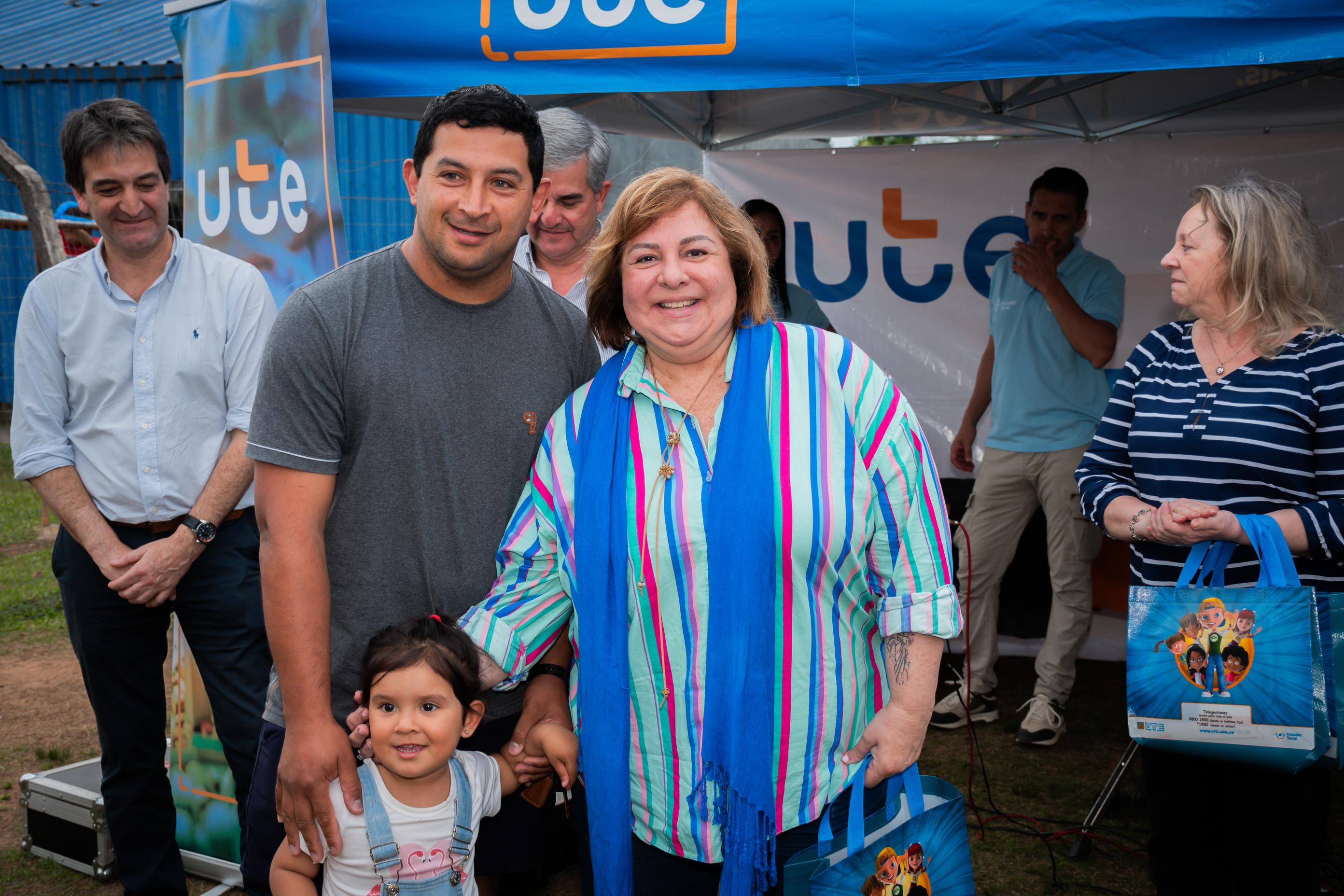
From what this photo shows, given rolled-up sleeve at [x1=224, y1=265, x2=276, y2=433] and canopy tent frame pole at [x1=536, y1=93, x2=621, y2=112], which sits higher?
canopy tent frame pole at [x1=536, y1=93, x2=621, y2=112]

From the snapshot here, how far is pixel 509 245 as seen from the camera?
6.31 ft

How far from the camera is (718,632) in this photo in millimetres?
1699

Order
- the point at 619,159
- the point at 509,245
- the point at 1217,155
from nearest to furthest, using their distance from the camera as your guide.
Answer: the point at 509,245 → the point at 1217,155 → the point at 619,159

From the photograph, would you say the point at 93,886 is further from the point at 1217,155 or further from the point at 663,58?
the point at 1217,155

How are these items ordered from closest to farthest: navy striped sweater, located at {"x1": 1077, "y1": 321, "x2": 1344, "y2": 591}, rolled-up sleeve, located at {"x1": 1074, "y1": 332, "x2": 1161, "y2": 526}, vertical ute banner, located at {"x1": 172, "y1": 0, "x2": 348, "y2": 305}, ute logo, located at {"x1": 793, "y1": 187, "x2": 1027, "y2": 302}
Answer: navy striped sweater, located at {"x1": 1077, "y1": 321, "x2": 1344, "y2": 591}
rolled-up sleeve, located at {"x1": 1074, "y1": 332, "x2": 1161, "y2": 526}
vertical ute banner, located at {"x1": 172, "y1": 0, "x2": 348, "y2": 305}
ute logo, located at {"x1": 793, "y1": 187, "x2": 1027, "y2": 302}

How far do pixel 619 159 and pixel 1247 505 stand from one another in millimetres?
6176

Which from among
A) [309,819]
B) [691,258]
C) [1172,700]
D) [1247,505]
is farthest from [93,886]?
[1247,505]

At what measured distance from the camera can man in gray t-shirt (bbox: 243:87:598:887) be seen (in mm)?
1774

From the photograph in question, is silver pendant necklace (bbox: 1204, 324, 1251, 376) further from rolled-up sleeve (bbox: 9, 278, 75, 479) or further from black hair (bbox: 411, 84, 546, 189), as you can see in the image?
rolled-up sleeve (bbox: 9, 278, 75, 479)

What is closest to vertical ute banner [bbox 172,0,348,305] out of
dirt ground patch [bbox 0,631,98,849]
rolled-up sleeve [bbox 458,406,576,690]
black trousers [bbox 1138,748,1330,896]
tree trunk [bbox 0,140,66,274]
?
rolled-up sleeve [bbox 458,406,576,690]

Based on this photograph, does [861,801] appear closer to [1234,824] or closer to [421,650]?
[421,650]

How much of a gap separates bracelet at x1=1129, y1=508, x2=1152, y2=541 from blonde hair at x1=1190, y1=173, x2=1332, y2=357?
0.43m

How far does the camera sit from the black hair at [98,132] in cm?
288

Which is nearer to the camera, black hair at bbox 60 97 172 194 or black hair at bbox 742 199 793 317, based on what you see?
black hair at bbox 60 97 172 194
